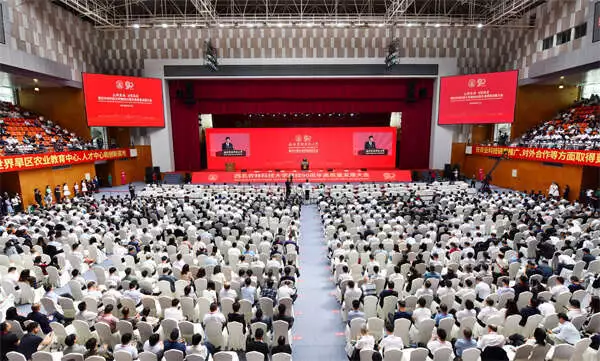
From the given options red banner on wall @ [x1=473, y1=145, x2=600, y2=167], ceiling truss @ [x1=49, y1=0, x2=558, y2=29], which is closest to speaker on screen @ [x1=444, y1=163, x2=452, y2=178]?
red banner on wall @ [x1=473, y1=145, x2=600, y2=167]

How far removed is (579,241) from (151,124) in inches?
1014

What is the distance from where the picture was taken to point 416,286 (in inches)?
273

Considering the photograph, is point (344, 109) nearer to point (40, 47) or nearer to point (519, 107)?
point (519, 107)

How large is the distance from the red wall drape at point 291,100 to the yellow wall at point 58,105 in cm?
631

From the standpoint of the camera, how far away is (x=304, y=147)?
2838 cm

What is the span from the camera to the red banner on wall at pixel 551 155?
53.1ft

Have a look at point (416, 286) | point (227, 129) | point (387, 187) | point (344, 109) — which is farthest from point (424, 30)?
point (416, 286)

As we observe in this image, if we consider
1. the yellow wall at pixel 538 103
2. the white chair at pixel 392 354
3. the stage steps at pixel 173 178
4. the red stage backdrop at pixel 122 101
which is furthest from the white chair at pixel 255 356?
the yellow wall at pixel 538 103

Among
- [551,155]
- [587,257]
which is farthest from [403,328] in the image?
[551,155]

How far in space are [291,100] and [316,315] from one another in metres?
21.9

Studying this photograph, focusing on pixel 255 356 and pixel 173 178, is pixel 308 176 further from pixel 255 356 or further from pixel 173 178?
pixel 255 356

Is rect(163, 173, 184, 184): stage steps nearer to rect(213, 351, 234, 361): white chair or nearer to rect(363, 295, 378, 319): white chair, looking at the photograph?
rect(363, 295, 378, 319): white chair

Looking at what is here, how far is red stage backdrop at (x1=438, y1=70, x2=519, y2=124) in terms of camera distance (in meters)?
22.7

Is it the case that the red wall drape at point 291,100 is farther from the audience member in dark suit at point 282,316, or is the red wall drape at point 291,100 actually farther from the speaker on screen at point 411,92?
the audience member in dark suit at point 282,316
